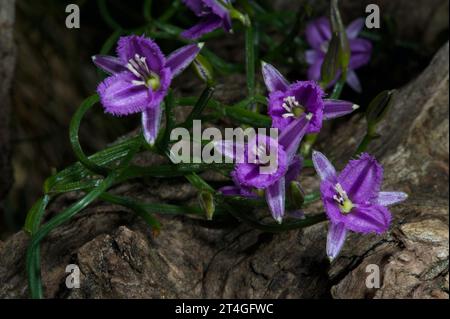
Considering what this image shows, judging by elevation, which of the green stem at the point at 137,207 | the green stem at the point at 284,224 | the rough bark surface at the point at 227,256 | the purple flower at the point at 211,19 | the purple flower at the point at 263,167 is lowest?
the rough bark surface at the point at 227,256

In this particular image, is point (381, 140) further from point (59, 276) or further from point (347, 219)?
point (59, 276)

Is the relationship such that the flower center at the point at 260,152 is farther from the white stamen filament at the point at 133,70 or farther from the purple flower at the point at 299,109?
the white stamen filament at the point at 133,70

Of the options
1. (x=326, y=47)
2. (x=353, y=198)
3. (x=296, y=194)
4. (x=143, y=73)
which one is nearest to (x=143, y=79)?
(x=143, y=73)

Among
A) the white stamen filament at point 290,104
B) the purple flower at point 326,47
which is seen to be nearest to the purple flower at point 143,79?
the white stamen filament at point 290,104

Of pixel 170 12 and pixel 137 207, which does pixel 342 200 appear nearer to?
pixel 137 207

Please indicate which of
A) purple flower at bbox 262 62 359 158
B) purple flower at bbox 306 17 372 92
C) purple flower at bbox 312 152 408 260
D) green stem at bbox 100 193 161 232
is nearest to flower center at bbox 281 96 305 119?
purple flower at bbox 262 62 359 158

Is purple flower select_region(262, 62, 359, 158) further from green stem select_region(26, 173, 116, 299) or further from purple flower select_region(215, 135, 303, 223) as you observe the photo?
green stem select_region(26, 173, 116, 299)

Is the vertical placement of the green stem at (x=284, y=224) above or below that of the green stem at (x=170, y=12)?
below
